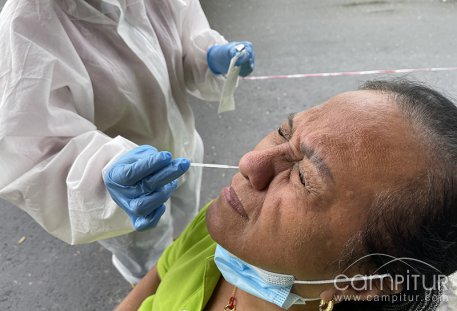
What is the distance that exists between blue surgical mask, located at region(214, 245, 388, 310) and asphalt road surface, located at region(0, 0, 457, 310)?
0.96 meters

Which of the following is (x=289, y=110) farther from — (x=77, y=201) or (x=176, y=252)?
(x=77, y=201)

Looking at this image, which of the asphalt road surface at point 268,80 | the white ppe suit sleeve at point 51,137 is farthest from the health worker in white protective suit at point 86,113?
the asphalt road surface at point 268,80

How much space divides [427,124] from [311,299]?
43cm

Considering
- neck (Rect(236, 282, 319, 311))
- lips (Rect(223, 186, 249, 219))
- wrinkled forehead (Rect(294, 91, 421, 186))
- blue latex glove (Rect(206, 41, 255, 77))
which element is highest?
wrinkled forehead (Rect(294, 91, 421, 186))

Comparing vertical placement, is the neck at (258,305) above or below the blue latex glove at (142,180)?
below

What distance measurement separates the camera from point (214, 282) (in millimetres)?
1093

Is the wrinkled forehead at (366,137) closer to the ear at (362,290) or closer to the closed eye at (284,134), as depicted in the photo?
the closed eye at (284,134)

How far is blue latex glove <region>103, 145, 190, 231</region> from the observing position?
0.93 meters

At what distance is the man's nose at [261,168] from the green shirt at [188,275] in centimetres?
31

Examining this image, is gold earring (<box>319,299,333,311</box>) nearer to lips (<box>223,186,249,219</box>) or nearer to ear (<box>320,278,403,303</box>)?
ear (<box>320,278,403,303</box>)

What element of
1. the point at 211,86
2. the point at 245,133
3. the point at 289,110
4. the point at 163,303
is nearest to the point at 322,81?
the point at 289,110

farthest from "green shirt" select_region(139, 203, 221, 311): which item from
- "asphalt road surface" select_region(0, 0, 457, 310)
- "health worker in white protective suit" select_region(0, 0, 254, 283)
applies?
"asphalt road surface" select_region(0, 0, 457, 310)

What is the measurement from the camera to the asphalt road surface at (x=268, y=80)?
190cm

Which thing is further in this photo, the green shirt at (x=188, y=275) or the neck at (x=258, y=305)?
the green shirt at (x=188, y=275)
